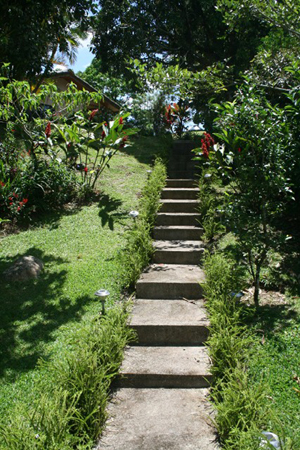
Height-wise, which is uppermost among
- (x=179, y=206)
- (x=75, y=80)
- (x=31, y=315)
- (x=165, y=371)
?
(x=75, y=80)

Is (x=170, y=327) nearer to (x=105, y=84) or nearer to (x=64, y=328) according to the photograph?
(x=64, y=328)

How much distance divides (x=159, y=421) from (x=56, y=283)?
9.44 feet

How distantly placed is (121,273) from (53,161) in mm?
4115

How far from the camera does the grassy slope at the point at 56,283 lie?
4.23 m

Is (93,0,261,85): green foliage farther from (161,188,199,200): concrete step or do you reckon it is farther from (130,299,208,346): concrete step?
(130,299,208,346): concrete step

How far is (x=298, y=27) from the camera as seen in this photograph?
22.0 feet

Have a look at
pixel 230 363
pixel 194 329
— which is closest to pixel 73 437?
pixel 230 363

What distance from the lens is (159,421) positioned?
3.45 metres

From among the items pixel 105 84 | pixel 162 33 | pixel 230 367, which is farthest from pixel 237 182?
pixel 105 84

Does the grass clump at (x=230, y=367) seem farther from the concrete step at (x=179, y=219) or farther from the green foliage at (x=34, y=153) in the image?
the green foliage at (x=34, y=153)

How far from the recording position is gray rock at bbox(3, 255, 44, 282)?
5883 millimetres

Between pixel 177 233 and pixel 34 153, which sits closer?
pixel 177 233

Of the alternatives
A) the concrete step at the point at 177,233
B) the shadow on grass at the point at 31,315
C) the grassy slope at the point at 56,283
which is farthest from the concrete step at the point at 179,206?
the shadow on grass at the point at 31,315

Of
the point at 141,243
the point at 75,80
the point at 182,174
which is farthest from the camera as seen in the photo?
the point at 75,80
